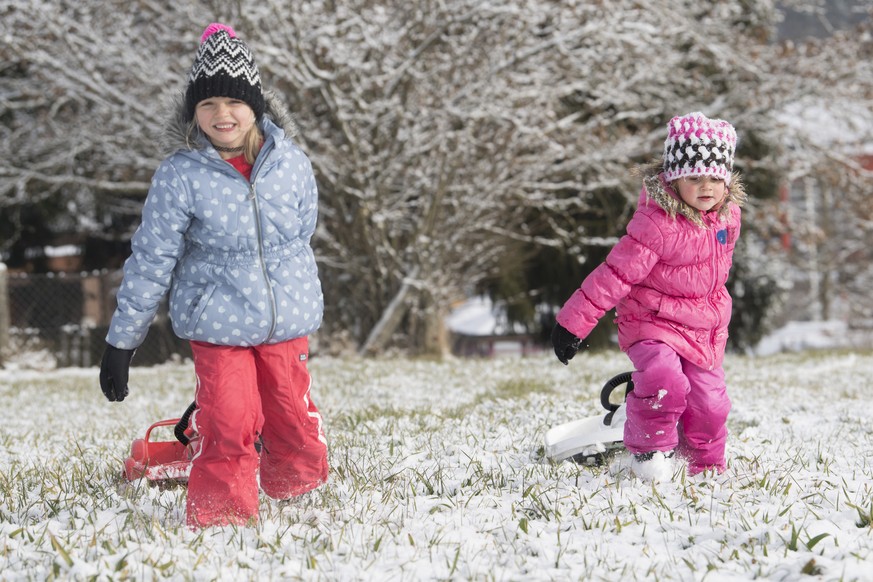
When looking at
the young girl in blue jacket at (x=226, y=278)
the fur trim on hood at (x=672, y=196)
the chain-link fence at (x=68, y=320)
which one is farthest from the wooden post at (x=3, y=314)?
the fur trim on hood at (x=672, y=196)

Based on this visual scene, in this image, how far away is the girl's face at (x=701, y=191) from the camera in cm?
344

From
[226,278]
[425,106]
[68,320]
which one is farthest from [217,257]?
[68,320]

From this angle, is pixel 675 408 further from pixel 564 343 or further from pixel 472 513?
pixel 472 513

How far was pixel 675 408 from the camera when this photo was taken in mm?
3365

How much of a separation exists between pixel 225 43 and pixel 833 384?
6097 millimetres

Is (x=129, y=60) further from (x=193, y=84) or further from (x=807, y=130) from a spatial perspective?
(x=807, y=130)

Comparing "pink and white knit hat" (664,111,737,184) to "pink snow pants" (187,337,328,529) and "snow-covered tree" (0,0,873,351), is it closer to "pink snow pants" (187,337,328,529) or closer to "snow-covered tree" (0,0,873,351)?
"pink snow pants" (187,337,328,529)

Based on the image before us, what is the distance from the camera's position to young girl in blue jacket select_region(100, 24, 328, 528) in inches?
116

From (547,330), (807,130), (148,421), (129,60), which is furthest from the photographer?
(547,330)

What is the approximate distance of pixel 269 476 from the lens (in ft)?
10.7

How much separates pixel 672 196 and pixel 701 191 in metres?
0.12

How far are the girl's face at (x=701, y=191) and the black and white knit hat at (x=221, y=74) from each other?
1688 millimetres

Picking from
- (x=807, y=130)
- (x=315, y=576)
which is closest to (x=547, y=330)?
(x=807, y=130)

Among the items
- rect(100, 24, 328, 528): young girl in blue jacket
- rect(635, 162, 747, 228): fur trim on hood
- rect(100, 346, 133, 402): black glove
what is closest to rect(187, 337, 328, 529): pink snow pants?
rect(100, 24, 328, 528): young girl in blue jacket
